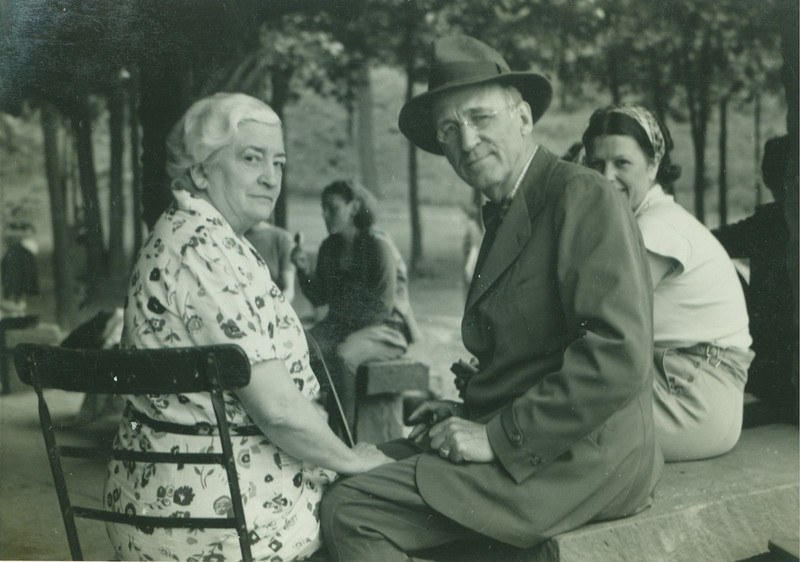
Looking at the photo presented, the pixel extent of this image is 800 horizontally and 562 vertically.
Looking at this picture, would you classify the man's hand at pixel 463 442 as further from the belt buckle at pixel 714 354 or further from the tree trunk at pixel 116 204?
the tree trunk at pixel 116 204

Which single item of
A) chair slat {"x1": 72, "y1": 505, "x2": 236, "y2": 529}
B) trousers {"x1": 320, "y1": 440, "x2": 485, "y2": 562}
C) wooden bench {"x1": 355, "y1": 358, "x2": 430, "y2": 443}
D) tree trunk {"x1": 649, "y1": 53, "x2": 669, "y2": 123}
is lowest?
wooden bench {"x1": 355, "y1": 358, "x2": 430, "y2": 443}

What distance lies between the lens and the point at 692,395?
271 cm

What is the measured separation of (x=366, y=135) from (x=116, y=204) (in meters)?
2.18

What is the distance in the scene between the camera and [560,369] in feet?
6.44

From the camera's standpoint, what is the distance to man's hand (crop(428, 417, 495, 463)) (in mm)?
2029

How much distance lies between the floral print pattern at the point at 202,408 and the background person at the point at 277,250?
3.89m

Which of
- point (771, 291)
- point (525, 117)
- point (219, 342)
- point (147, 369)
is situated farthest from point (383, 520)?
point (771, 291)

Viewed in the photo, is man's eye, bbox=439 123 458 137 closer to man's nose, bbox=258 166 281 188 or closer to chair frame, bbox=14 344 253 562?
man's nose, bbox=258 166 281 188

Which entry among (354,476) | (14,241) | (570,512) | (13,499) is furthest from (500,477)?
(14,241)

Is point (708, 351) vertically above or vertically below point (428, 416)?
above

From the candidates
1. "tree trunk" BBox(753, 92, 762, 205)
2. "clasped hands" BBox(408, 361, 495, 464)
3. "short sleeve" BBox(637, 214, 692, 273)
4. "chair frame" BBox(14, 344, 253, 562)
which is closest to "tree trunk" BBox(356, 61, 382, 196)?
"tree trunk" BBox(753, 92, 762, 205)

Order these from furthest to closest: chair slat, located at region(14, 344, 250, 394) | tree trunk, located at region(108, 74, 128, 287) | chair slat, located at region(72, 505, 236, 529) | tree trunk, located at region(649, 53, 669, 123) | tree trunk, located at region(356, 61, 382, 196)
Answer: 1. tree trunk, located at region(356, 61, 382, 196)
2. tree trunk, located at region(108, 74, 128, 287)
3. tree trunk, located at region(649, 53, 669, 123)
4. chair slat, located at region(72, 505, 236, 529)
5. chair slat, located at region(14, 344, 250, 394)

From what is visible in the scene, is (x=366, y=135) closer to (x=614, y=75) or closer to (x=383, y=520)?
(x=614, y=75)

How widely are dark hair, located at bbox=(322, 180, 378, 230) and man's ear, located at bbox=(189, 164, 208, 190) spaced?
3.38 meters
